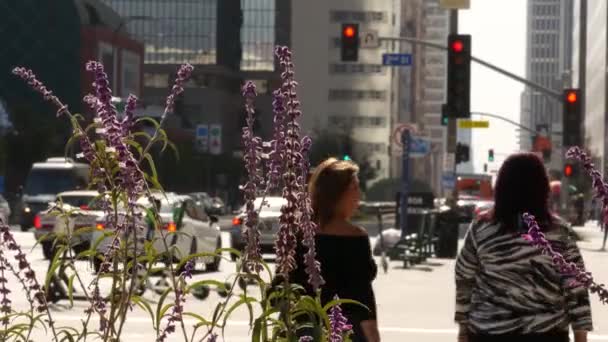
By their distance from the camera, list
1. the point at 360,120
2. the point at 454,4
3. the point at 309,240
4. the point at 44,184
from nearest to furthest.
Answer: the point at 309,240 → the point at 454,4 → the point at 44,184 → the point at 360,120

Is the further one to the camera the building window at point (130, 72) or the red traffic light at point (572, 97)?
the building window at point (130, 72)

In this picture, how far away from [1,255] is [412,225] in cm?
3714

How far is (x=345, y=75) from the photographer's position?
194 m

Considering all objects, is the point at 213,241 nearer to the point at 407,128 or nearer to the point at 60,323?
the point at 407,128

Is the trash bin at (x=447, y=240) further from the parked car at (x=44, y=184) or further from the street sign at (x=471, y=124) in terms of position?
the street sign at (x=471, y=124)

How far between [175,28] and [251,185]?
19009cm

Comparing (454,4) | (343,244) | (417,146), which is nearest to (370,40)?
(417,146)

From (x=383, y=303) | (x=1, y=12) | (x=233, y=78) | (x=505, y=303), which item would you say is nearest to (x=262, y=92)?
(x=233, y=78)

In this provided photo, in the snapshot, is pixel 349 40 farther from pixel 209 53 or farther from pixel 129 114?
pixel 209 53

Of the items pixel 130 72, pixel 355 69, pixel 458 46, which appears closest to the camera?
pixel 458 46

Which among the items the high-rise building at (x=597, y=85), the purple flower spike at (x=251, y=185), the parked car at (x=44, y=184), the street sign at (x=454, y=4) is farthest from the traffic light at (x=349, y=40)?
the high-rise building at (x=597, y=85)

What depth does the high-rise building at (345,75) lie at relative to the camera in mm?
192750

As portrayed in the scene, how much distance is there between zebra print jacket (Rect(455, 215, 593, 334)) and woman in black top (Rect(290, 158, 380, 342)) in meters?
0.48

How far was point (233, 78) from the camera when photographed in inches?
7618
